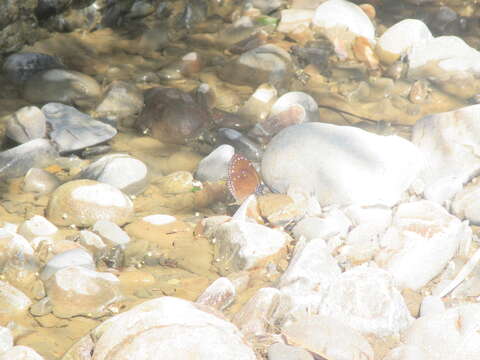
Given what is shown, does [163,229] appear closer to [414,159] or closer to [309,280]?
[309,280]

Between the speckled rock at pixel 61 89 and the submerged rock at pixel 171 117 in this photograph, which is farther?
the speckled rock at pixel 61 89

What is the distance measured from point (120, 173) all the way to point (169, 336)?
162cm

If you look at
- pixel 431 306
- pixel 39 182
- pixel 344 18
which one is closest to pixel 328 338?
pixel 431 306

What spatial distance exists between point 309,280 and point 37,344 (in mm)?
1183

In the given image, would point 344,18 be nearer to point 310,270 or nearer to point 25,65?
point 25,65

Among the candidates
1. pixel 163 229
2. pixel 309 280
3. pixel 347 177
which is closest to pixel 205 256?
pixel 163 229

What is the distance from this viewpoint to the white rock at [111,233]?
3398mm

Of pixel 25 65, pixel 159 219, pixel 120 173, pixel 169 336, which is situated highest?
pixel 169 336

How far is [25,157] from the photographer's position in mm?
3961

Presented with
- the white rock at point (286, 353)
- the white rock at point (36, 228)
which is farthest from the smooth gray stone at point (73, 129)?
the white rock at point (286, 353)

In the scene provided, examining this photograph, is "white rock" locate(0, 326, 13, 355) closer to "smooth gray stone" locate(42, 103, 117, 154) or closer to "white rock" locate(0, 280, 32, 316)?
"white rock" locate(0, 280, 32, 316)

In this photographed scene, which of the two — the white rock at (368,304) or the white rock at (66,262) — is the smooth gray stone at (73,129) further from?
the white rock at (368,304)

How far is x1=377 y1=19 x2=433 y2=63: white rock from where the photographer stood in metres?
5.36

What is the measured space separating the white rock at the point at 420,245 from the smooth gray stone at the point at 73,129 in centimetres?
190
